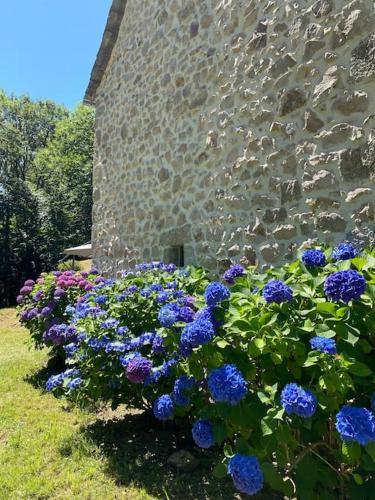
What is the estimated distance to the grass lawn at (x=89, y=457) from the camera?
9.77 feet

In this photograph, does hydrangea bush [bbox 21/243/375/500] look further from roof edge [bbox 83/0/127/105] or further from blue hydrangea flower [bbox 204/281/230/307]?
roof edge [bbox 83/0/127/105]

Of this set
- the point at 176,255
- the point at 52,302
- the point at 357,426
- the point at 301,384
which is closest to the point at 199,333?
the point at 301,384

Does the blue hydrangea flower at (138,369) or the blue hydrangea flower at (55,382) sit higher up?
the blue hydrangea flower at (138,369)

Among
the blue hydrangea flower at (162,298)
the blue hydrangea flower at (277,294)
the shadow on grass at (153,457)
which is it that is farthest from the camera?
the blue hydrangea flower at (162,298)

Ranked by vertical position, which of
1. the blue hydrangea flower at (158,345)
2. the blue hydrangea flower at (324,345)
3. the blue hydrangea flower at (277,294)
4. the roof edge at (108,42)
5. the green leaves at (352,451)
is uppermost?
the roof edge at (108,42)

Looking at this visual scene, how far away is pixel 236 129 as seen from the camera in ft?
16.3

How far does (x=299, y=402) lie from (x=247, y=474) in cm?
39

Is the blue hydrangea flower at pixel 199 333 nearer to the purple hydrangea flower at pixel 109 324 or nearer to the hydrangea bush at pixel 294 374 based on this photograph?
the hydrangea bush at pixel 294 374

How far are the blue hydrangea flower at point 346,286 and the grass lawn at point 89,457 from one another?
1.67m

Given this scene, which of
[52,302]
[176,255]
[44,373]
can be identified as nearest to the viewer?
[52,302]

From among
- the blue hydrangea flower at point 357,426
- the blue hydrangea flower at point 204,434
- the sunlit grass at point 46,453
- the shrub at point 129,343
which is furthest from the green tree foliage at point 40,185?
the blue hydrangea flower at point 357,426

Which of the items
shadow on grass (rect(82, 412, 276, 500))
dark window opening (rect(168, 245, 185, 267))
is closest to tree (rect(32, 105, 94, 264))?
dark window opening (rect(168, 245, 185, 267))

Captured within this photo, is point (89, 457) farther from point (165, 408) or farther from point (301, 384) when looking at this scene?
point (301, 384)

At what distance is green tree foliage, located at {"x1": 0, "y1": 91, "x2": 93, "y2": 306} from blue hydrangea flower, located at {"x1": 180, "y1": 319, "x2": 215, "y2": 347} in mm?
16916
